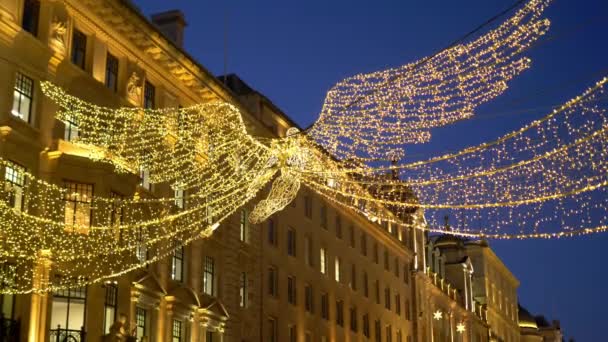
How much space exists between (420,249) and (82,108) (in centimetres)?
4949

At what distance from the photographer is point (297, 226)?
51.7 meters

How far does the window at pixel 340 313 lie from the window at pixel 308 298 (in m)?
4.36

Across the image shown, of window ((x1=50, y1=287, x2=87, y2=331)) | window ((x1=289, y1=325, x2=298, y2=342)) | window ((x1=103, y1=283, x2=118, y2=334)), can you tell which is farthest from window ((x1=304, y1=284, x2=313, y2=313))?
window ((x1=50, y1=287, x2=87, y2=331))

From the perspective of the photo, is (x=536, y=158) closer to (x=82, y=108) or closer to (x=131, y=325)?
(x=82, y=108)

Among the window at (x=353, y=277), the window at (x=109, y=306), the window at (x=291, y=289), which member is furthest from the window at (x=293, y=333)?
the window at (x=109, y=306)

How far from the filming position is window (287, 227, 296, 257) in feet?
166

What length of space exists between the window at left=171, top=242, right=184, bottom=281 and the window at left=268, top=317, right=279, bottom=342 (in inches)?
393

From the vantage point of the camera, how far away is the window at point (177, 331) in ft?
123

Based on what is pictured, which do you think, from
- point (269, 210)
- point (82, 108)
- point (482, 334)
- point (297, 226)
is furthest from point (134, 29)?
point (482, 334)

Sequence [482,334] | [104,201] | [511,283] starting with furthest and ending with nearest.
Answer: [511,283] < [482,334] < [104,201]

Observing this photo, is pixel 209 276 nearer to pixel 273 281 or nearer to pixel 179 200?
pixel 179 200

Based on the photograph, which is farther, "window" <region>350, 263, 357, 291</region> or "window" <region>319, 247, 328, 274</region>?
"window" <region>350, 263, 357, 291</region>

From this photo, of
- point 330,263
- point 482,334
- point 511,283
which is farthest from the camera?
point 511,283

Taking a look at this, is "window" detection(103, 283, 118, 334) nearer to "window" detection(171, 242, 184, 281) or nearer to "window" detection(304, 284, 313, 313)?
"window" detection(171, 242, 184, 281)
